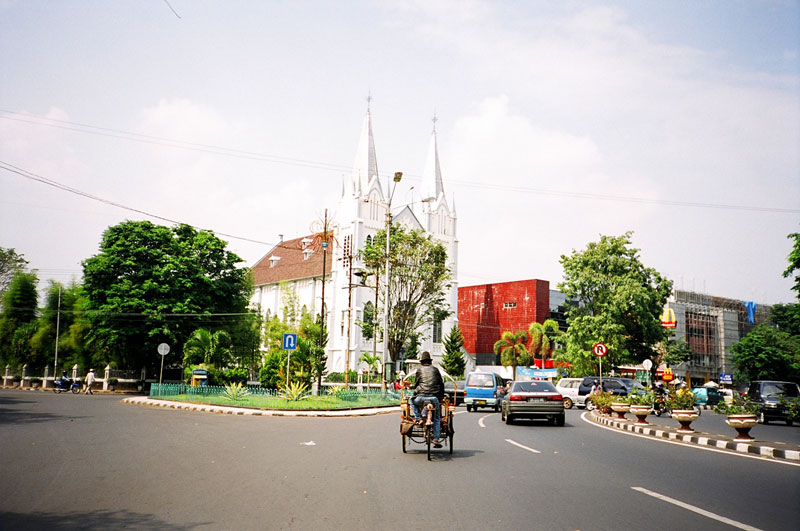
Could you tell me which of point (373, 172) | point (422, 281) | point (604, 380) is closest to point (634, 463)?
point (604, 380)

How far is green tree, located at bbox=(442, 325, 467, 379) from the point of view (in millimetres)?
66750

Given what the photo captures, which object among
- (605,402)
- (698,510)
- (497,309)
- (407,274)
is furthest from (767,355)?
(698,510)

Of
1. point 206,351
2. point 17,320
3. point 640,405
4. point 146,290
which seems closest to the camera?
point 640,405

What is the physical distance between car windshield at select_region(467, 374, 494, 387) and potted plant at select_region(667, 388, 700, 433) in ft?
39.0

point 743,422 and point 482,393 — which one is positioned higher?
point 743,422

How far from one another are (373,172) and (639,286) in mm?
34121

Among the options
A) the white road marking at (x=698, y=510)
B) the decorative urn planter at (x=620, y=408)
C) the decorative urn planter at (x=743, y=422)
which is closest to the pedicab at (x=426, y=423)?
the white road marking at (x=698, y=510)

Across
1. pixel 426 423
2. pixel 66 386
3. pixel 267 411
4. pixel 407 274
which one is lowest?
pixel 66 386

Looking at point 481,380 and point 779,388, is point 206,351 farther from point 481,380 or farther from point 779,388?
point 779,388

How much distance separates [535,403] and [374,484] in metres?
12.1

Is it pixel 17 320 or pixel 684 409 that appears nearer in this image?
pixel 684 409

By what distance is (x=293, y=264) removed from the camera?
3376 inches

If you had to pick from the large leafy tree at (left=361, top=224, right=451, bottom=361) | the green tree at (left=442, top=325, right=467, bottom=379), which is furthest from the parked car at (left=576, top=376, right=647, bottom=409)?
the green tree at (left=442, top=325, right=467, bottom=379)

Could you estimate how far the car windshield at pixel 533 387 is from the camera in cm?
2003
